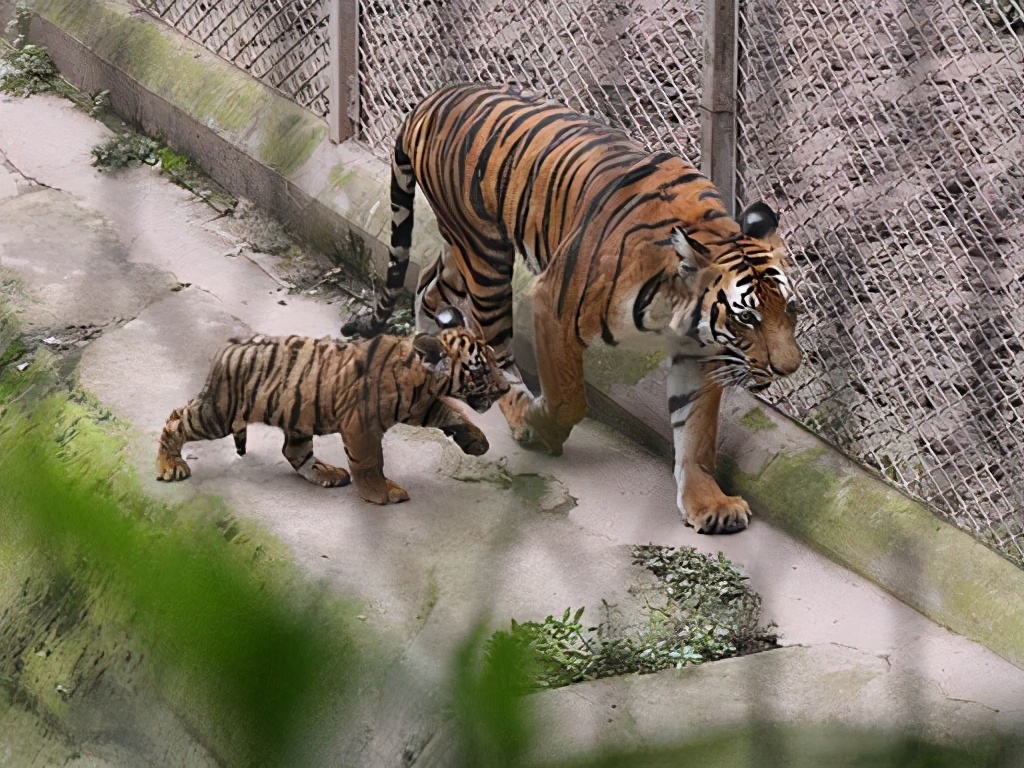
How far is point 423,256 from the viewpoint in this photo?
208 inches

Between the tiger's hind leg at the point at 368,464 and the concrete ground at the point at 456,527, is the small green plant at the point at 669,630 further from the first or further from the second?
the tiger's hind leg at the point at 368,464

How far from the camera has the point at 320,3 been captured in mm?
5863

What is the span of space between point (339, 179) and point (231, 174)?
834 millimetres

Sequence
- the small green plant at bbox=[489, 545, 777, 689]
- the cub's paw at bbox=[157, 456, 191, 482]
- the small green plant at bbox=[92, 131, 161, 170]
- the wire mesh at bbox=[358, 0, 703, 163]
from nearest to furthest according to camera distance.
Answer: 1. the small green plant at bbox=[489, 545, 777, 689]
2. the cub's paw at bbox=[157, 456, 191, 482]
3. the wire mesh at bbox=[358, 0, 703, 163]
4. the small green plant at bbox=[92, 131, 161, 170]

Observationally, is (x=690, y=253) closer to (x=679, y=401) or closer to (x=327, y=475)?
(x=679, y=401)

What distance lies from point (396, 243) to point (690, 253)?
157 centimetres

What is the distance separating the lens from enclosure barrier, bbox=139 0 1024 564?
4.07 m

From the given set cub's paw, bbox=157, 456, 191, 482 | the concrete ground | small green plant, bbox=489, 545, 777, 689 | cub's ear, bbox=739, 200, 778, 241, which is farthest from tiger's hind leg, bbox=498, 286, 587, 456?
cub's paw, bbox=157, 456, 191, 482

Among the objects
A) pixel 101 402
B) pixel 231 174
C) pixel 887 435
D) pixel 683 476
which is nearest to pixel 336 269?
pixel 231 174

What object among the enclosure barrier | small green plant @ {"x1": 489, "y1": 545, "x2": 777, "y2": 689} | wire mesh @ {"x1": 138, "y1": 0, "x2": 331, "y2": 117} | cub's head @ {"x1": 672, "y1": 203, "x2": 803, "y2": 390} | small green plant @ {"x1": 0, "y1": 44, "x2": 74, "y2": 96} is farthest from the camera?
small green plant @ {"x1": 0, "y1": 44, "x2": 74, "y2": 96}

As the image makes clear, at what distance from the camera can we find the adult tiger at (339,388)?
3.84 metres

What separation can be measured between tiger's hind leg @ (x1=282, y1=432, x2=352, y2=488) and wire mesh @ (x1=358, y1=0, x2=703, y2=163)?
5.06 feet

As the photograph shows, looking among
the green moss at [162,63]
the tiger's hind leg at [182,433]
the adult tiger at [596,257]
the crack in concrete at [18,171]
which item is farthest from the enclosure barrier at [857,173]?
the crack in concrete at [18,171]

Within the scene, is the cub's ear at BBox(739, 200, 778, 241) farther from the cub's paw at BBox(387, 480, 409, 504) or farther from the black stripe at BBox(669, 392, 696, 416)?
the cub's paw at BBox(387, 480, 409, 504)
